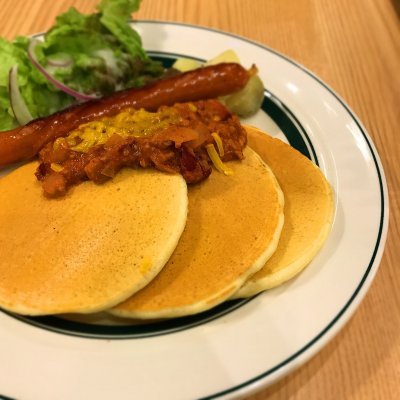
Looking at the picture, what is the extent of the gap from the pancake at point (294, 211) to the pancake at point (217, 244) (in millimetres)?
83

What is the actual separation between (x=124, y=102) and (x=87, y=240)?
37.9 inches

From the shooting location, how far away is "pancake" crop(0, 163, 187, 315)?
1701 millimetres

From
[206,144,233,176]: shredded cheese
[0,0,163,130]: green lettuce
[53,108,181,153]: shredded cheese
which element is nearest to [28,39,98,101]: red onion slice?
[0,0,163,130]: green lettuce

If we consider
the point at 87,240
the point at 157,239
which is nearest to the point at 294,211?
the point at 157,239

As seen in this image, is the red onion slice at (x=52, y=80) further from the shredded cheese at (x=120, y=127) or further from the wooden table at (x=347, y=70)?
the wooden table at (x=347, y=70)

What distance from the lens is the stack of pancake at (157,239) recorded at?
1.71m

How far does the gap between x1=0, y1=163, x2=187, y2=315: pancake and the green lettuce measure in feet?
2.85

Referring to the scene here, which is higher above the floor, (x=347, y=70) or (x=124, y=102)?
(x=124, y=102)

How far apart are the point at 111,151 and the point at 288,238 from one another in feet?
3.07

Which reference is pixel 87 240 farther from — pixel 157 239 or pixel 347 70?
pixel 347 70

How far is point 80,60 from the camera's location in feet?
9.32

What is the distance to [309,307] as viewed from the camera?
5.70ft

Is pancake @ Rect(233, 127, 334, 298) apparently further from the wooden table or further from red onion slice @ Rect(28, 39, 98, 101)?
red onion slice @ Rect(28, 39, 98, 101)

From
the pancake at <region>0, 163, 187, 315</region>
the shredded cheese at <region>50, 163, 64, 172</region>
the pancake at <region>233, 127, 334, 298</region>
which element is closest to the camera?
the pancake at <region>0, 163, 187, 315</region>
